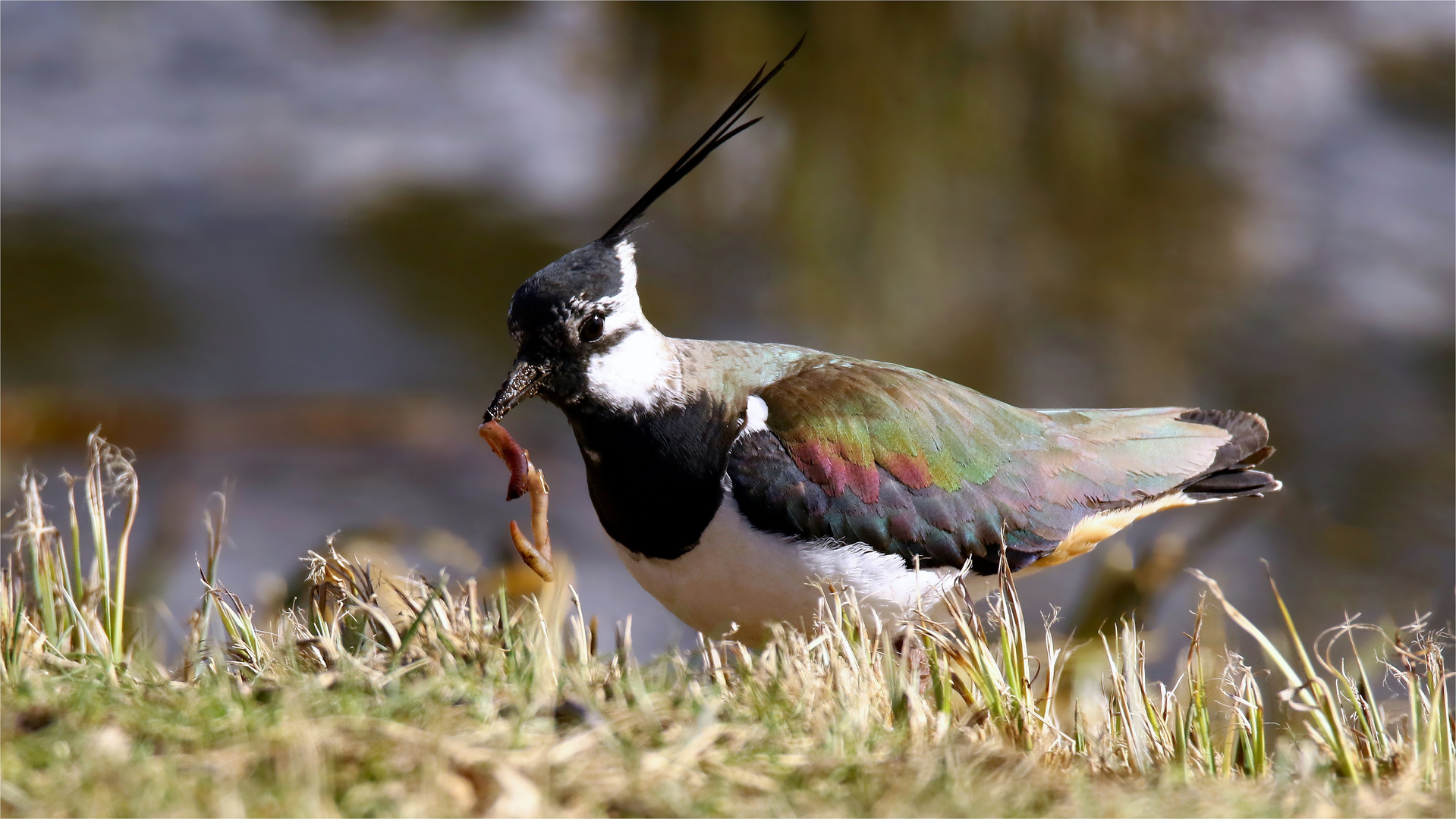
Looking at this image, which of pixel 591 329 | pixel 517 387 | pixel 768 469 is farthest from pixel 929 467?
pixel 517 387

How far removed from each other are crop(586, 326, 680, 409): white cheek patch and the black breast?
43mm

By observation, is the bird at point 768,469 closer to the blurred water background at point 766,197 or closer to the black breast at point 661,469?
the black breast at point 661,469

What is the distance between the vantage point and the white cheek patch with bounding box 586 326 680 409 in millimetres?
3525

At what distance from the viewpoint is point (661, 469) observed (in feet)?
11.4

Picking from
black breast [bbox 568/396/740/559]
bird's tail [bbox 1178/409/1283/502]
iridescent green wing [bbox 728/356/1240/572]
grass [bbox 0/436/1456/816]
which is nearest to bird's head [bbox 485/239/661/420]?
black breast [bbox 568/396/740/559]

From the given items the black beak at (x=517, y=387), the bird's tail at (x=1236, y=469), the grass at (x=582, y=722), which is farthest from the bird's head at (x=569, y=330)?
the bird's tail at (x=1236, y=469)

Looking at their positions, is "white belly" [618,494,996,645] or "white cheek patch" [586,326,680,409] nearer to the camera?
"white belly" [618,494,996,645]

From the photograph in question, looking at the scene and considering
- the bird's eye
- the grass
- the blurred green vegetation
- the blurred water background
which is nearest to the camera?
the grass

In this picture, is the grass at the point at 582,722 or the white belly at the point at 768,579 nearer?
the grass at the point at 582,722

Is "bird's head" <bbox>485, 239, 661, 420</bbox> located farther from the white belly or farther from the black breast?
the white belly

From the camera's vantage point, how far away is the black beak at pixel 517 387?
11.3ft

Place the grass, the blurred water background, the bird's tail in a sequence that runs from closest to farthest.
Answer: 1. the grass
2. the bird's tail
3. the blurred water background

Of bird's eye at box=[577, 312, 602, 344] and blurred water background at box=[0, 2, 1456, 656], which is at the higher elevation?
blurred water background at box=[0, 2, 1456, 656]

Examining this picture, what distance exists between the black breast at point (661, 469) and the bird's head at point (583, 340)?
0.08m
